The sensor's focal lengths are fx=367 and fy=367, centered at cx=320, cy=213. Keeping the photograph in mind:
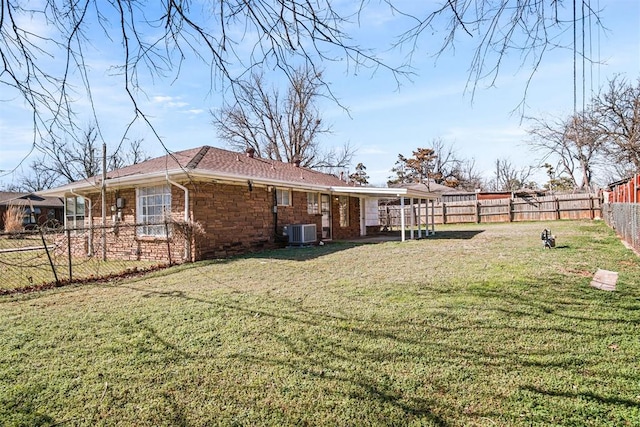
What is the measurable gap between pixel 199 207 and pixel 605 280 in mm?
8893

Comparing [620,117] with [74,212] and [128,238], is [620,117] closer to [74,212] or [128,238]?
[128,238]

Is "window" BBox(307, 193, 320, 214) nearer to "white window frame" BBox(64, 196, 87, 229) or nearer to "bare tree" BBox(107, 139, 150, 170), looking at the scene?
"bare tree" BBox(107, 139, 150, 170)

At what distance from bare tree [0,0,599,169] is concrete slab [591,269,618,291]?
Result: 4300mm

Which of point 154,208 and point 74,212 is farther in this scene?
point 74,212

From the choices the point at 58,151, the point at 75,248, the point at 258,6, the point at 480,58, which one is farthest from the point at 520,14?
the point at 75,248

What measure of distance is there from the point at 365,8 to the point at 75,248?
13.8 metres

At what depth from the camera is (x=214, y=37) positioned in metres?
2.55

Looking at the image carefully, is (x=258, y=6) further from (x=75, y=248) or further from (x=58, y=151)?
(x=75, y=248)

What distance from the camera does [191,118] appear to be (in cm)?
319

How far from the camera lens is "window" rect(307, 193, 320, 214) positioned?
14.5 metres

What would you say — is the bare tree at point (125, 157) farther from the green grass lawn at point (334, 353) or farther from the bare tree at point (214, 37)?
the green grass lawn at point (334, 353)

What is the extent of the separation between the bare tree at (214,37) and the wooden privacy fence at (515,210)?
18614 mm

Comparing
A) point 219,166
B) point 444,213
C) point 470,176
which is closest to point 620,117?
point 444,213

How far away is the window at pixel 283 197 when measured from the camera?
42.3ft
